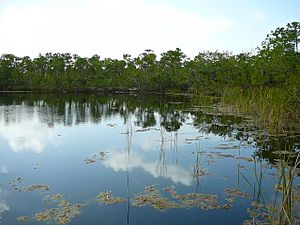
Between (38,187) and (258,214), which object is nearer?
(258,214)

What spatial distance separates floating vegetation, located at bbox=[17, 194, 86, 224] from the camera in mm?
4211

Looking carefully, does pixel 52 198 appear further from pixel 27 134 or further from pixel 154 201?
pixel 27 134

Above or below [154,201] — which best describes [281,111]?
above

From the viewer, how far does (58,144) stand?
9.35 metres

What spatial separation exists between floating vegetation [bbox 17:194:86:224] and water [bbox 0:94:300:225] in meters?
0.01

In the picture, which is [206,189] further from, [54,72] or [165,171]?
[54,72]

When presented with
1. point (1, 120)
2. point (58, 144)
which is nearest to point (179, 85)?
point (1, 120)

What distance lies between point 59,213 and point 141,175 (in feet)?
7.43

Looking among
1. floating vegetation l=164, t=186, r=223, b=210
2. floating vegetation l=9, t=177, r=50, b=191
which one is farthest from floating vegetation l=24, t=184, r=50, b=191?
floating vegetation l=164, t=186, r=223, b=210

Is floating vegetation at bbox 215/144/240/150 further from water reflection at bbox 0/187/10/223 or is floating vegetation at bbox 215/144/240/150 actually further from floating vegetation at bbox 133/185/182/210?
water reflection at bbox 0/187/10/223

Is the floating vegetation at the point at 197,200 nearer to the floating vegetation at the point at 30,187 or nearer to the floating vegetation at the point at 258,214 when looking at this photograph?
the floating vegetation at the point at 258,214

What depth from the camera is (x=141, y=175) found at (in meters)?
6.31

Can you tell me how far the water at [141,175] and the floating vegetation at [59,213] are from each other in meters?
0.01

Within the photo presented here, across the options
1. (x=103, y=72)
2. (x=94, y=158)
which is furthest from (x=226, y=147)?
(x=103, y=72)
